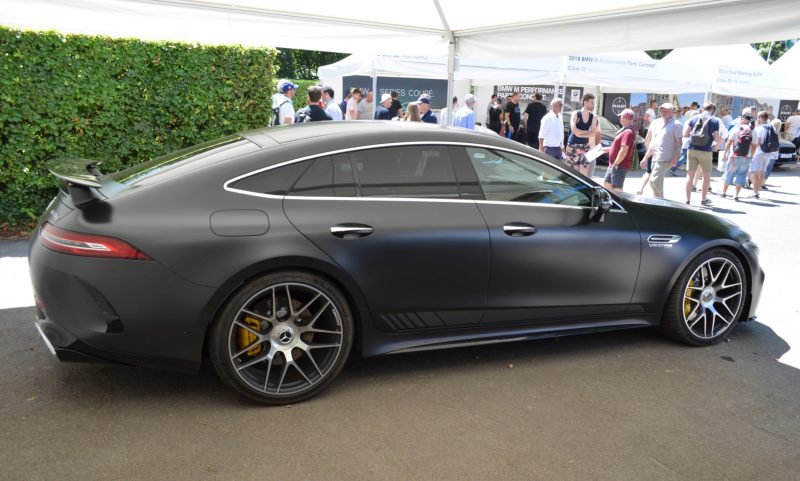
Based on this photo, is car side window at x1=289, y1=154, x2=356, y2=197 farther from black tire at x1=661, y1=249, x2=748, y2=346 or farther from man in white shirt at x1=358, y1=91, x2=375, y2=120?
man in white shirt at x1=358, y1=91, x2=375, y2=120

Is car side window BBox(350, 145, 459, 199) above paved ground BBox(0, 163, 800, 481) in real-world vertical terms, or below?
above

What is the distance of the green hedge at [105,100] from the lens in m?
7.09

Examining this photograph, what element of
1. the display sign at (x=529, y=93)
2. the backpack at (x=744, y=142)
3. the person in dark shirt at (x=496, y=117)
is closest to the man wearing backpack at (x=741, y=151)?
the backpack at (x=744, y=142)

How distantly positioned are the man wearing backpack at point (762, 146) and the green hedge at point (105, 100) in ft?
34.0

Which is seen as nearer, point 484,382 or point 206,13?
point 484,382

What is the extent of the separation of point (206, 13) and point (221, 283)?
4.99 m

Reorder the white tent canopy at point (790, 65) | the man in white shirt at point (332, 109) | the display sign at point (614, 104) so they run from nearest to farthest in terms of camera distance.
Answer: the man in white shirt at point (332, 109), the white tent canopy at point (790, 65), the display sign at point (614, 104)

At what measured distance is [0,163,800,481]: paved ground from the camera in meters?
3.05

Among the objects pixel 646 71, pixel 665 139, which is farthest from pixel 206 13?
pixel 646 71

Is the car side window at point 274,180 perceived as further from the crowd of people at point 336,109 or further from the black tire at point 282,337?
the crowd of people at point 336,109

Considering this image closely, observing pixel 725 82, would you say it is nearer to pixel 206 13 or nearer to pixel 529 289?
pixel 206 13

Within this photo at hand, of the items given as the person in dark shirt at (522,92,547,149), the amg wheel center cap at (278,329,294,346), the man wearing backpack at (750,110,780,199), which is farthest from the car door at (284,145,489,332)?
the man wearing backpack at (750,110,780,199)

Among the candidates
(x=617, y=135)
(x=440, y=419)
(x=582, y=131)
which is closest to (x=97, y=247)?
(x=440, y=419)

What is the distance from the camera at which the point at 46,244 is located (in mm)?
3326
